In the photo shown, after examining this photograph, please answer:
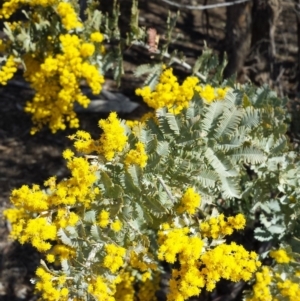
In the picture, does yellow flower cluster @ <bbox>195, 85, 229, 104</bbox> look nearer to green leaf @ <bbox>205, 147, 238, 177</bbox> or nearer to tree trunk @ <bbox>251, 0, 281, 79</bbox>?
green leaf @ <bbox>205, 147, 238, 177</bbox>

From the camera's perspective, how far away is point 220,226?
225 cm

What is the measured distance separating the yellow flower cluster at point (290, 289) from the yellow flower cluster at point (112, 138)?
1.11 meters

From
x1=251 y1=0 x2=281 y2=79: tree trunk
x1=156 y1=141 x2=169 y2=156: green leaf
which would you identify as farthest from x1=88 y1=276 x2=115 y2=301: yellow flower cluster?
x1=251 y1=0 x2=281 y2=79: tree trunk

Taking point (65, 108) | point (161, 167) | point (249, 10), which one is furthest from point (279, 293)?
Result: point (249, 10)

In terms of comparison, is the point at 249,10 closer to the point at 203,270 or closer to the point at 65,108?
the point at 65,108

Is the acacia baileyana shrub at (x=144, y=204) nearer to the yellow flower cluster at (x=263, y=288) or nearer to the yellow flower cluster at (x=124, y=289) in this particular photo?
the yellow flower cluster at (x=263, y=288)

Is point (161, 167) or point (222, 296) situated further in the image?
point (222, 296)

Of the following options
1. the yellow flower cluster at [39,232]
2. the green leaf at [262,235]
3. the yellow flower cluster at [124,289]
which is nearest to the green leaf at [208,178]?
→ the yellow flower cluster at [39,232]

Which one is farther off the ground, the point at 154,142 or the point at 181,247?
the point at 154,142

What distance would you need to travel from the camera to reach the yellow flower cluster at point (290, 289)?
8.00ft

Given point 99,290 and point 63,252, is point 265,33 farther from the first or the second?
point 99,290

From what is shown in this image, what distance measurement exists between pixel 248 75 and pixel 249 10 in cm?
84

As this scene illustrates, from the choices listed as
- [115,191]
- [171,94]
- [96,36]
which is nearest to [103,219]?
[115,191]

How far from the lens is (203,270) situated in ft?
6.80
